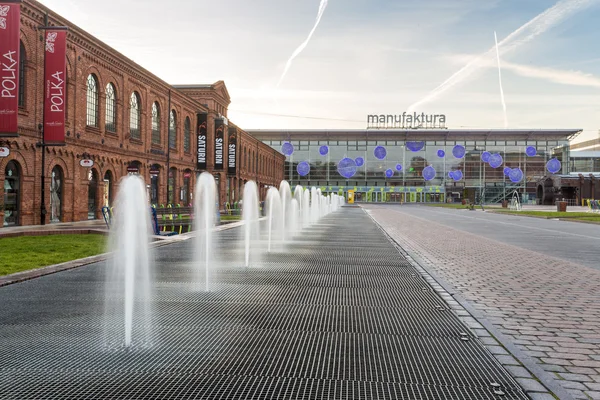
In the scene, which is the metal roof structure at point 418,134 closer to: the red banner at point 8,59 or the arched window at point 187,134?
the arched window at point 187,134

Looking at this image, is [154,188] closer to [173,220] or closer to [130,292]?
[173,220]

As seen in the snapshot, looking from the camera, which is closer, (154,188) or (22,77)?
(22,77)

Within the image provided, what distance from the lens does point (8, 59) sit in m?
20.7

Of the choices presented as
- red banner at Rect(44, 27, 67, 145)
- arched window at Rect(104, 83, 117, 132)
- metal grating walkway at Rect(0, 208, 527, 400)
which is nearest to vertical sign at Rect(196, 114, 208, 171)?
arched window at Rect(104, 83, 117, 132)

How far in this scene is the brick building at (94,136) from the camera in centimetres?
2394

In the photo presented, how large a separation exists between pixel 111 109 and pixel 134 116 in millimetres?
3795

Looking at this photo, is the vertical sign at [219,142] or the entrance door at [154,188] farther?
the vertical sign at [219,142]

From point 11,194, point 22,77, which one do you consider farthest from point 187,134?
point 11,194

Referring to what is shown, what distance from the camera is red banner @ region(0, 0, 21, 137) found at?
2061 centimetres

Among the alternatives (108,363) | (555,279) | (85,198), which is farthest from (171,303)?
(85,198)

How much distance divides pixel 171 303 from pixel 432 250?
1030 centimetres

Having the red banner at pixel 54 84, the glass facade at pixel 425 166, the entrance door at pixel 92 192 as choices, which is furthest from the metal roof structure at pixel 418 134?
the red banner at pixel 54 84

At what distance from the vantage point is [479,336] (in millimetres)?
6195

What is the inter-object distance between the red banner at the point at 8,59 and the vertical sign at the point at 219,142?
32989 mm
